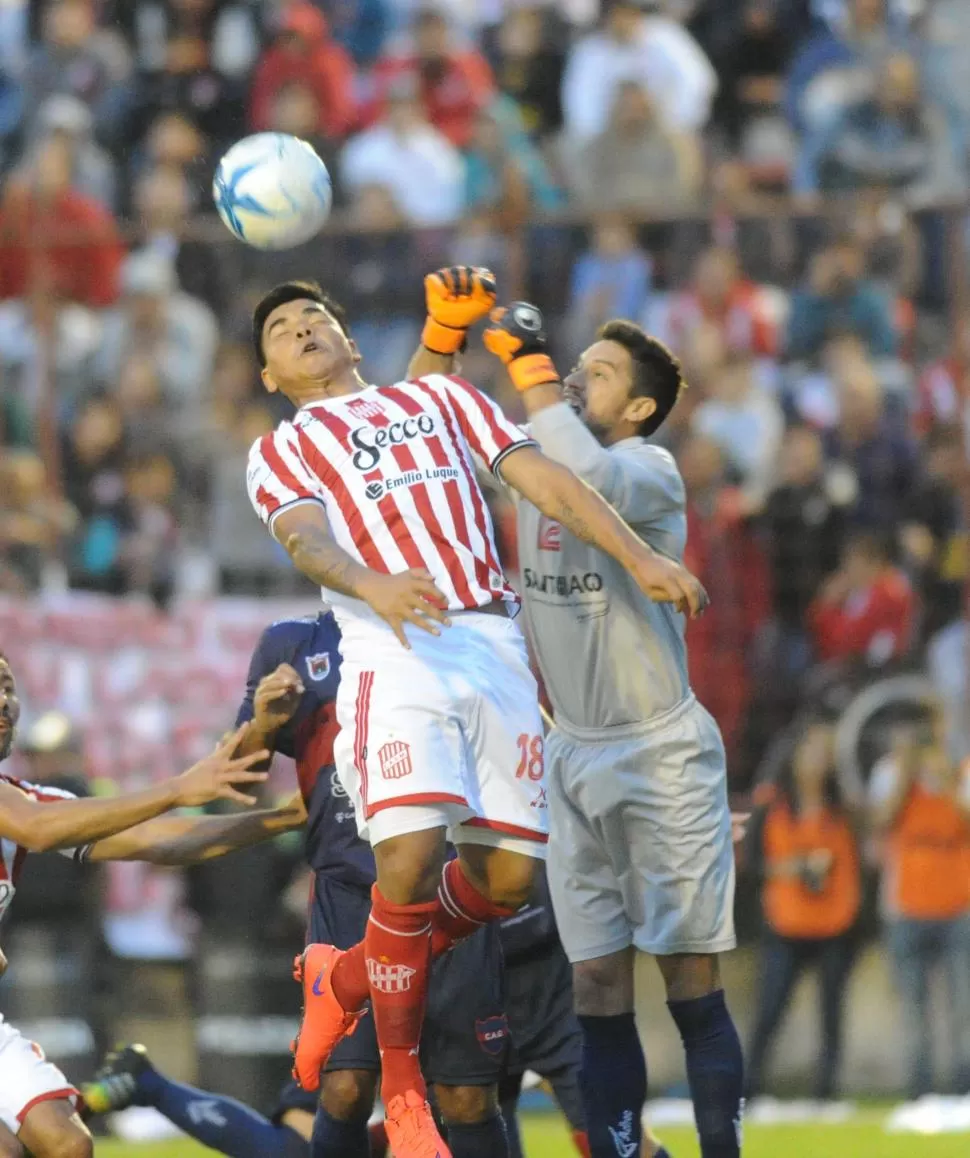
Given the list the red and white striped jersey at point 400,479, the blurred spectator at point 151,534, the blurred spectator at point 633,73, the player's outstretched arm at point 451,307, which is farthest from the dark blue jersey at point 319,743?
the blurred spectator at point 633,73

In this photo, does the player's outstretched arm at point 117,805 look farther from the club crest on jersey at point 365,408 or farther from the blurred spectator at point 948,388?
the blurred spectator at point 948,388

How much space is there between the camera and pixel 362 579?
18.4 feet

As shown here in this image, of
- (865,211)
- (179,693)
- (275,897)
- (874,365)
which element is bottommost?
(275,897)

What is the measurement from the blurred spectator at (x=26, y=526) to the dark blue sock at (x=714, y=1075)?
6034 millimetres

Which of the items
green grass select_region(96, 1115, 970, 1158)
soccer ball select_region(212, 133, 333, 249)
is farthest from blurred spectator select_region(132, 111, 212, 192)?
soccer ball select_region(212, 133, 333, 249)

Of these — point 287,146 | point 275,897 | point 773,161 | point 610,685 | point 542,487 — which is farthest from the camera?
point 773,161

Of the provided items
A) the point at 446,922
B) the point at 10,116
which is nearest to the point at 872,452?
the point at 446,922

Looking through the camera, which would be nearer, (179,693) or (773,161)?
(179,693)

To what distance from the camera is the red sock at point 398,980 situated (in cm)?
573

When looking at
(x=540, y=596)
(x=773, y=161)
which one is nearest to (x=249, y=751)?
(x=540, y=596)

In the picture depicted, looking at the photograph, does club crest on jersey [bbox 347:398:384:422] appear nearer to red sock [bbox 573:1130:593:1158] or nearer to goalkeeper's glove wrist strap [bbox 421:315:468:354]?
goalkeeper's glove wrist strap [bbox 421:315:468:354]

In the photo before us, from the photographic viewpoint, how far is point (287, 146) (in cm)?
691

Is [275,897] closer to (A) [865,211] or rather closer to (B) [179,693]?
(B) [179,693]

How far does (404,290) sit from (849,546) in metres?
2.64
